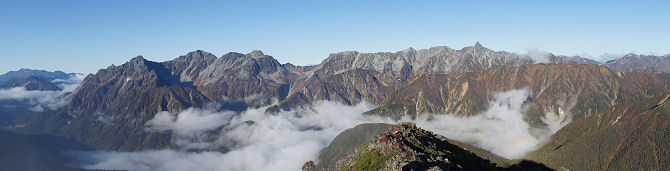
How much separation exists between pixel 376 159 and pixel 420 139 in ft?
113

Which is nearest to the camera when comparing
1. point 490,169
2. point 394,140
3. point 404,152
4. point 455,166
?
point 455,166

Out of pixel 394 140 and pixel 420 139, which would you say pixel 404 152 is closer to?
pixel 394 140

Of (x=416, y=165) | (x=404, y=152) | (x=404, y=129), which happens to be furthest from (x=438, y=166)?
(x=404, y=129)

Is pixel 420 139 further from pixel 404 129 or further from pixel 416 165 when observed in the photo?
pixel 416 165

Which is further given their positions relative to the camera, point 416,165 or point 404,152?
point 404,152

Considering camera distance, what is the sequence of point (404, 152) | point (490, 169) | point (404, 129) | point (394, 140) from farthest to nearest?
point (404, 129)
point (490, 169)
point (394, 140)
point (404, 152)

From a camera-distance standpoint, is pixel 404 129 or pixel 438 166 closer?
pixel 438 166

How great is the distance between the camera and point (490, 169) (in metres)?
172

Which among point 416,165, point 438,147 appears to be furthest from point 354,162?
point 416,165

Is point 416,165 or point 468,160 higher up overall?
point 416,165

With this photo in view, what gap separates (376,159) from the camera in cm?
14675

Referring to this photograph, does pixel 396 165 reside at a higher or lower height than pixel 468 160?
higher

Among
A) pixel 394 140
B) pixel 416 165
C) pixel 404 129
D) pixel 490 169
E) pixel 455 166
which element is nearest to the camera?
pixel 416 165

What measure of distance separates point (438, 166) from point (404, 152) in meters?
27.1
